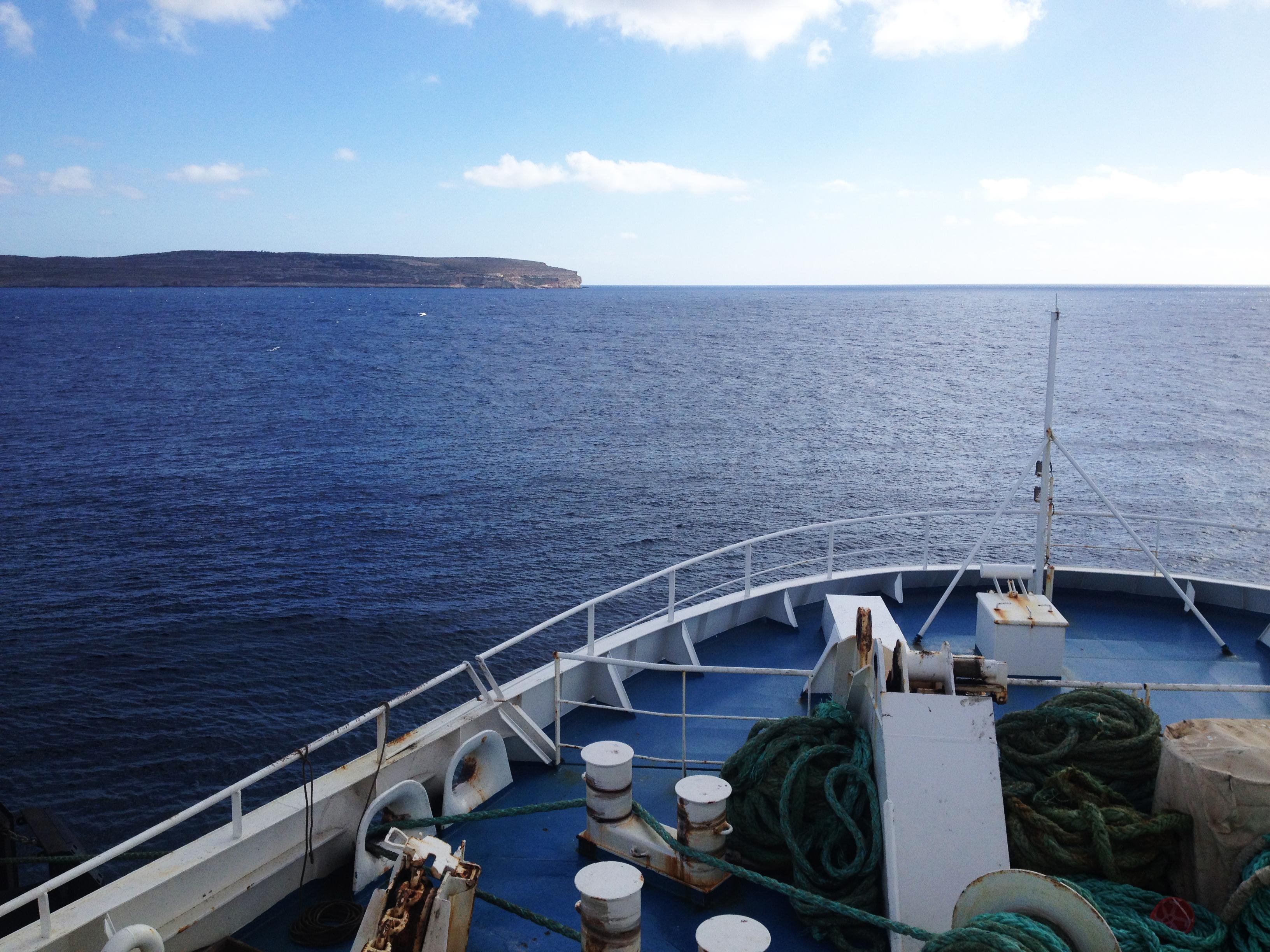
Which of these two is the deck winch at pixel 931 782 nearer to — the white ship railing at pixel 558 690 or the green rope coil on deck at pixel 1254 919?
the white ship railing at pixel 558 690

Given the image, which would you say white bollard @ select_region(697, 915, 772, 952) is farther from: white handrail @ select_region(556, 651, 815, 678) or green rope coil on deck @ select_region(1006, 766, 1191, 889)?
white handrail @ select_region(556, 651, 815, 678)

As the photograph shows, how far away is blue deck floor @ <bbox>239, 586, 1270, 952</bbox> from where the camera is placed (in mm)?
4836

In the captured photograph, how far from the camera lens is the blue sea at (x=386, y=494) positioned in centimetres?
1748

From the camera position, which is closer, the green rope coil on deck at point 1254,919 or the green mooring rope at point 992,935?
the green mooring rope at point 992,935

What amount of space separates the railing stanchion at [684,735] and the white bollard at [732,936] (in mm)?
1575

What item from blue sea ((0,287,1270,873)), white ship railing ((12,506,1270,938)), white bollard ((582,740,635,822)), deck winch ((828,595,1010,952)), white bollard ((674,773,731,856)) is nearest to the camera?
white ship railing ((12,506,1270,938))

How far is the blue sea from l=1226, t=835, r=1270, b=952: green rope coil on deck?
14771mm

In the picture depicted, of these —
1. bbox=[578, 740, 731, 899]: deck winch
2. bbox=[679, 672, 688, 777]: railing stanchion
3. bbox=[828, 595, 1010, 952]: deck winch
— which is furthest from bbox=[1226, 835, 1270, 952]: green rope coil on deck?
bbox=[679, 672, 688, 777]: railing stanchion

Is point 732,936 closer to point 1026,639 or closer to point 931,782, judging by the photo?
point 931,782

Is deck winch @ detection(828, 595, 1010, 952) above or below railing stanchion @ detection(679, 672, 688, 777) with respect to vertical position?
above

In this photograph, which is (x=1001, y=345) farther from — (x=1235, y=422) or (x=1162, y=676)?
(x=1162, y=676)

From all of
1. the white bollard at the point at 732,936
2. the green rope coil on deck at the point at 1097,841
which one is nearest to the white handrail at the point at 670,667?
the green rope coil on deck at the point at 1097,841

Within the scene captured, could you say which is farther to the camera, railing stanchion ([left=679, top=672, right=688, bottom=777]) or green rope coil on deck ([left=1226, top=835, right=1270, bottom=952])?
railing stanchion ([left=679, top=672, right=688, bottom=777])

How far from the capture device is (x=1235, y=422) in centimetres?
4944
